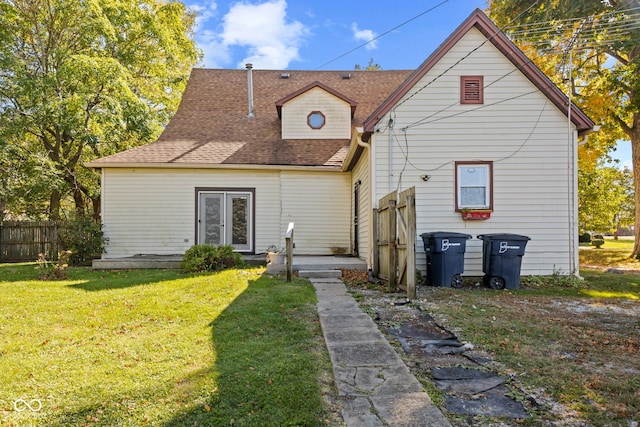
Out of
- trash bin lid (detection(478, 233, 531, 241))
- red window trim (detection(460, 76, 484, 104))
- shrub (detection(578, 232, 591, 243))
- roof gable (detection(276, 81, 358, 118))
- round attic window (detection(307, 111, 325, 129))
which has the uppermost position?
roof gable (detection(276, 81, 358, 118))

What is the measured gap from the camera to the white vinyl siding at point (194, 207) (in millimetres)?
12438

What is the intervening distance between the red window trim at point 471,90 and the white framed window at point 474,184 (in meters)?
1.38

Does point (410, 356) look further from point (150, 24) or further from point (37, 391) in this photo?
point (150, 24)

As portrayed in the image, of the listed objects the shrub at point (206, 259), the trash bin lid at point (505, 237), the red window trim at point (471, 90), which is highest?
the red window trim at point (471, 90)

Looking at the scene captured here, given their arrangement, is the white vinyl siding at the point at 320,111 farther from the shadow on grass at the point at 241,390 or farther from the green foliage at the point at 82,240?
the shadow on grass at the point at 241,390

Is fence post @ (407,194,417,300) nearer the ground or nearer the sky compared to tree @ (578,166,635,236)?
nearer the ground

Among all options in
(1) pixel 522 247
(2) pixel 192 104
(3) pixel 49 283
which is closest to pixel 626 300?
(1) pixel 522 247

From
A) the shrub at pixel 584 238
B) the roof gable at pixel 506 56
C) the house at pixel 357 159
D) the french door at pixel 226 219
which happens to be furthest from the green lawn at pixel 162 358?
the shrub at pixel 584 238

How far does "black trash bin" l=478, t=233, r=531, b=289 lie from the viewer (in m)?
8.21

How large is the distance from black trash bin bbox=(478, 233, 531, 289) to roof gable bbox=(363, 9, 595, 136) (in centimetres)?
309

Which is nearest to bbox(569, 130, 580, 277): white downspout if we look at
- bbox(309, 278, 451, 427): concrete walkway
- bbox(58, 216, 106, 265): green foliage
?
bbox(309, 278, 451, 427): concrete walkway

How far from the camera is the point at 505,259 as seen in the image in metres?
8.23

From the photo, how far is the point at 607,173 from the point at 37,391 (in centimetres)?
3107

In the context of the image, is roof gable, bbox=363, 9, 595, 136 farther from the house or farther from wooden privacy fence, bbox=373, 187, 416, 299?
wooden privacy fence, bbox=373, 187, 416, 299
